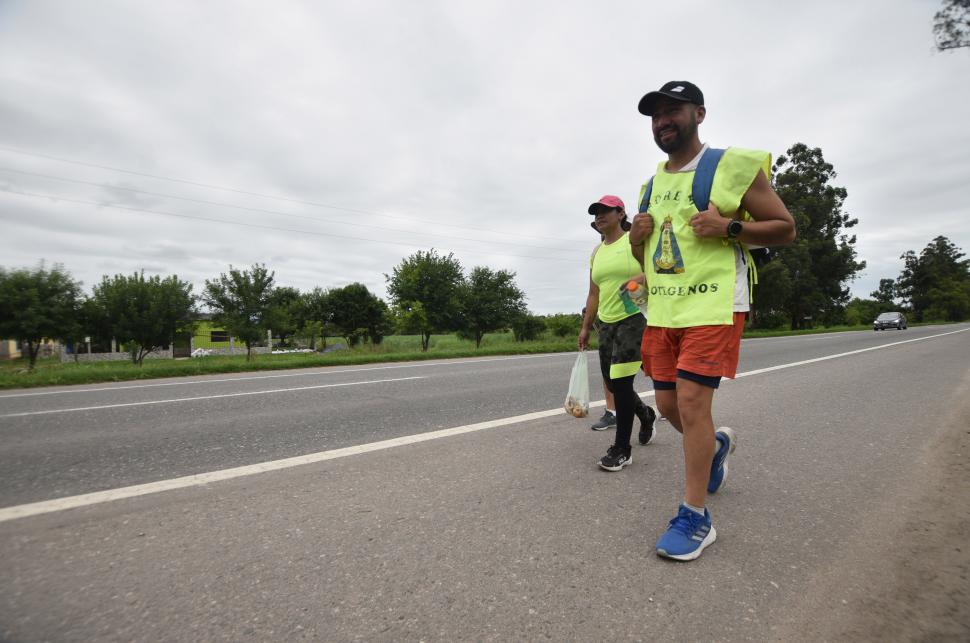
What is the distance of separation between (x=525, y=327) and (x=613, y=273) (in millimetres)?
27243

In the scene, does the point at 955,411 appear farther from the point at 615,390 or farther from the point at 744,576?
the point at 744,576

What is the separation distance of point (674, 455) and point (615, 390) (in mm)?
698

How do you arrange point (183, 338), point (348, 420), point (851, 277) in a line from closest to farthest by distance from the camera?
point (348, 420), point (183, 338), point (851, 277)

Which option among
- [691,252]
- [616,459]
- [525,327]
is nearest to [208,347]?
[525,327]

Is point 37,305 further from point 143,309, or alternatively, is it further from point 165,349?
point 165,349

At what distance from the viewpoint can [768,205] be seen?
81.6 inches

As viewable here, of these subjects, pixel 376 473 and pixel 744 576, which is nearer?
pixel 744 576

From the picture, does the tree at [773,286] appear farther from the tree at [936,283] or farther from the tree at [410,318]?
the tree at [936,283]

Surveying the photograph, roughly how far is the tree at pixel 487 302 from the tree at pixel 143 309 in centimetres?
2466

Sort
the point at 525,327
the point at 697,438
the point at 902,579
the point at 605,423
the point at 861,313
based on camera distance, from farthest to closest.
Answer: the point at 861,313
the point at 525,327
the point at 605,423
the point at 697,438
the point at 902,579

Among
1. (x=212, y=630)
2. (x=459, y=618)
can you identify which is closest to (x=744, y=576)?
(x=459, y=618)

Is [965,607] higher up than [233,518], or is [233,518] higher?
[233,518]

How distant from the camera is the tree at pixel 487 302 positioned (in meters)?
29.7

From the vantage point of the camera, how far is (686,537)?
78.4 inches
